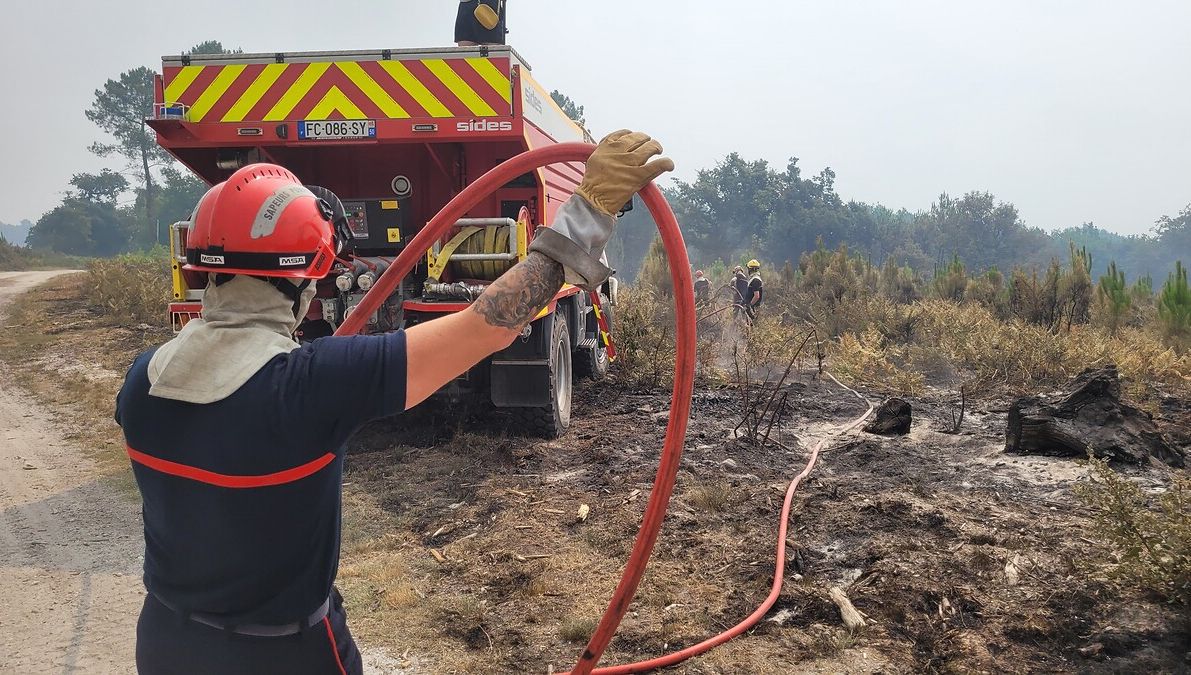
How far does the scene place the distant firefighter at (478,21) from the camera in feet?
23.3

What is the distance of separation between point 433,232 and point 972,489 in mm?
4415

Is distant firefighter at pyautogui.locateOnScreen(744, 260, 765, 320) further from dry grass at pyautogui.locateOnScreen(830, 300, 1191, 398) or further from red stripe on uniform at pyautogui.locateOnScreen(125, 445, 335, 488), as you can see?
red stripe on uniform at pyautogui.locateOnScreen(125, 445, 335, 488)

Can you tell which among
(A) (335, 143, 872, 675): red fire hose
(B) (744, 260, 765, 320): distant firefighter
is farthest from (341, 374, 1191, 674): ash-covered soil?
(B) (744, 260, 765, 320): distant firefighter

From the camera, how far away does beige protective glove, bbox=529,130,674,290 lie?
181 cm

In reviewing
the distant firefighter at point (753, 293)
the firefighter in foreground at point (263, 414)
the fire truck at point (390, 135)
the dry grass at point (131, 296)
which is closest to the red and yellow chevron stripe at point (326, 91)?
the fire truck at point (390, 135)

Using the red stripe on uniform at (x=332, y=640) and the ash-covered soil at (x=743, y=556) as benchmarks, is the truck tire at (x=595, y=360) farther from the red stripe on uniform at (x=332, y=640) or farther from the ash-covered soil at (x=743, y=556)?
the red stripe on uniform at (x=332, y=640)

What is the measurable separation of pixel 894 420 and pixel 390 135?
15.7 ft

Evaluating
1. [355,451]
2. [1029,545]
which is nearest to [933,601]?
[1029,545]

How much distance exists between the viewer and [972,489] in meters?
5.48

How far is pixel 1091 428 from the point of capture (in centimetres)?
609

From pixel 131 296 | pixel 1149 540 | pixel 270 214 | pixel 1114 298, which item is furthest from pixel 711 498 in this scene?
pixel 131 296

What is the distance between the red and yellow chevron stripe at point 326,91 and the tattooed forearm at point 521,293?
15.1 feet

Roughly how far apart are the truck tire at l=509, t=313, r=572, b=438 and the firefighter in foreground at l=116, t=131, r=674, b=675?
186 inches

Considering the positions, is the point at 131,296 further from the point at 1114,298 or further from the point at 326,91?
the point at 1114,298
